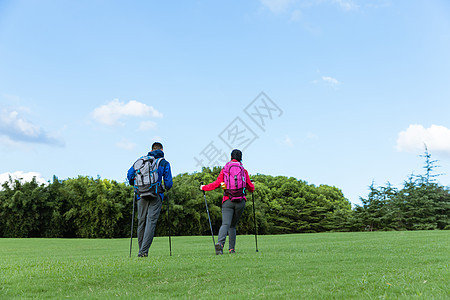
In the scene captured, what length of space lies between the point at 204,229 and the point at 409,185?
17836mm

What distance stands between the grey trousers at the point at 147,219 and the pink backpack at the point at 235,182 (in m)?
1.55

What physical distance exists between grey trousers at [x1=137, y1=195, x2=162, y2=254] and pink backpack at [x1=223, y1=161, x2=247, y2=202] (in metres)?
1.55

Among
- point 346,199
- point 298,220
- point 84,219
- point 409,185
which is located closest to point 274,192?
point 298,220

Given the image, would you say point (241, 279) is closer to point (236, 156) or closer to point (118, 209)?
point (236, 156)

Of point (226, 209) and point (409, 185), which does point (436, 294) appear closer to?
point (226, 209)

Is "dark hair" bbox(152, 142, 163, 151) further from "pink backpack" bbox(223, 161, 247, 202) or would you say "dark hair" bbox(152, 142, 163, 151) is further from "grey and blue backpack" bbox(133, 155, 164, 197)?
"pink backpack" bbox(223, 161, 247, 202)

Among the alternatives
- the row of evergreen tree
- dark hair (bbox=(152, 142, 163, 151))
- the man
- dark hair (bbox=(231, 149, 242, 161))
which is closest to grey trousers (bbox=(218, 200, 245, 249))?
dark hair (bbox=(231, 149, 242, 161))

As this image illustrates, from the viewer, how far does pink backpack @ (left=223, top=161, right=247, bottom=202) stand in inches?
339

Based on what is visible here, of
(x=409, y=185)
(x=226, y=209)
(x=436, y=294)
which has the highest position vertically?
(x=409, y=185)

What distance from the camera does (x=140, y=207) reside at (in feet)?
27.7

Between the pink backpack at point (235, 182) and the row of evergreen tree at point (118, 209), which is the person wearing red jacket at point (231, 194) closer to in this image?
the pink backpack at point (235, 182)

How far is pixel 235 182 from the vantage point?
861cm

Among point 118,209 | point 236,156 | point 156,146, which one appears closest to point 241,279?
point 236,156

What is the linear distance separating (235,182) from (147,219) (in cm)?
208
